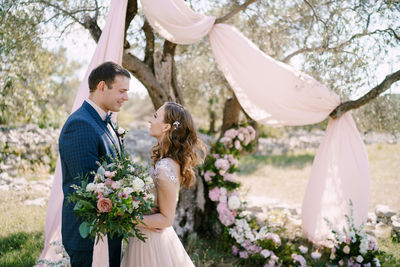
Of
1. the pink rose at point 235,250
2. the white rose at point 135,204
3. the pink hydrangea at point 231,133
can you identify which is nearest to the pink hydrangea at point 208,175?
the pink hydrangea at point 231,133

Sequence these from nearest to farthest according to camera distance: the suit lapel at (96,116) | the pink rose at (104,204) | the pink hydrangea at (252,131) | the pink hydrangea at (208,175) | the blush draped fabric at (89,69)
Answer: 1. the pink rose at (104,204)
2. the suit lapel at (96,116)
3. the blush draped fabric at (89,69)
4. the pink hydrangea at (208,175)
5. the pink hydrangea at (252,131)

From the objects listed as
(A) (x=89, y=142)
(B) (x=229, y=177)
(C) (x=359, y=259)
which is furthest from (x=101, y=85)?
(C) (x=359, y=259)

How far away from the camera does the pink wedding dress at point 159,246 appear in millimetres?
2465

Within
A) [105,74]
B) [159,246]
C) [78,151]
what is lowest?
[159,246]

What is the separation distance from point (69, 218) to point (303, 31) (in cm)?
423

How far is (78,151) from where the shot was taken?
2.27 metres

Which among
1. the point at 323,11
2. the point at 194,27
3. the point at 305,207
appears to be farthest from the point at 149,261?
the point at 323,11

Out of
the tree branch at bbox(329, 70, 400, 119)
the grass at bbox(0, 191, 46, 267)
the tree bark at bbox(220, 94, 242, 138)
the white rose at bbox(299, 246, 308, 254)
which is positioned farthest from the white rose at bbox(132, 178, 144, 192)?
the tree bark at bbox(220, 94, 242, 138)

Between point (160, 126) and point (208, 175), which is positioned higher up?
point (160, 126)

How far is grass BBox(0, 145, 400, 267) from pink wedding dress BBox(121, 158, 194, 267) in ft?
5.94

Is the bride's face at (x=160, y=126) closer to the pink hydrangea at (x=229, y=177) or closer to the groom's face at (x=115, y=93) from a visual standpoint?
the groom's face at (x=115, y=93)

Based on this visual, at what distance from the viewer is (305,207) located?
506cm

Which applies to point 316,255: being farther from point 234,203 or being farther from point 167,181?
point 167,181

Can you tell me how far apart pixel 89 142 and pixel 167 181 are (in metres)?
0.61
